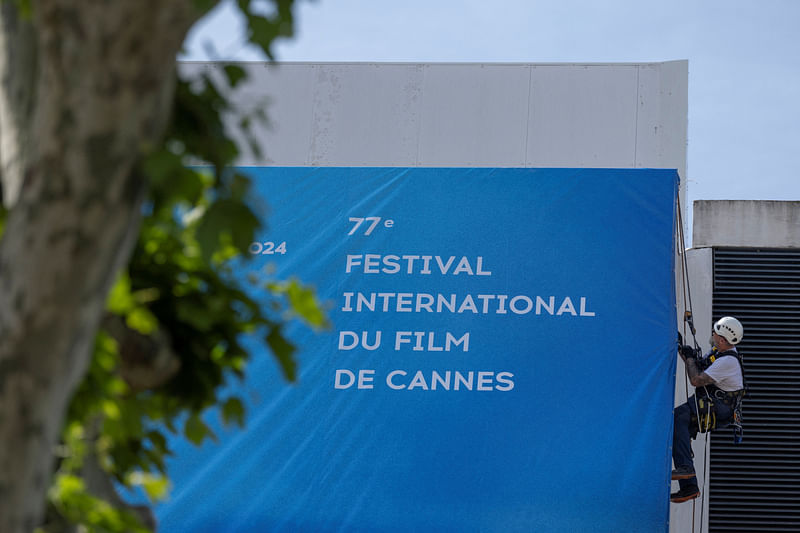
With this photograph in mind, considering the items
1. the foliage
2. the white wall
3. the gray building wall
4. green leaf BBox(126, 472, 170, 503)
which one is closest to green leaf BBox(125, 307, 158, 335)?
the foliage

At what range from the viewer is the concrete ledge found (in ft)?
34.3

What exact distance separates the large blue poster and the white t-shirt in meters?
0.80

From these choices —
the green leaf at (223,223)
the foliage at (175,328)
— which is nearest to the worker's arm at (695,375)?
the foliage at (175,328)

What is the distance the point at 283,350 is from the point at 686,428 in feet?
21.5

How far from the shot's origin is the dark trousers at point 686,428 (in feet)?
25.5

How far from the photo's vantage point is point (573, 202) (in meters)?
7.70

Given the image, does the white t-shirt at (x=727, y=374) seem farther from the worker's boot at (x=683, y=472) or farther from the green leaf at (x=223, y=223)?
the green leaf at (x=223, y=223)

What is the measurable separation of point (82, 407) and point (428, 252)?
19.9ft

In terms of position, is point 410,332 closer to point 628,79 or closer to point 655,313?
point 655,313

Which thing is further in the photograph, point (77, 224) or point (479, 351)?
point (479, 351)

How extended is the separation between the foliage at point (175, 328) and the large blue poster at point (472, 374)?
5.22 metres

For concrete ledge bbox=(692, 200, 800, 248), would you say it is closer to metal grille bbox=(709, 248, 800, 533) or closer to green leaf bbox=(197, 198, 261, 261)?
metal grille bbox=(709, 248, 800, 533)

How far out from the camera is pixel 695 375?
306 inches

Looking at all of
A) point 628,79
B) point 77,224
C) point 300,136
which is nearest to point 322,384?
point 300,136
